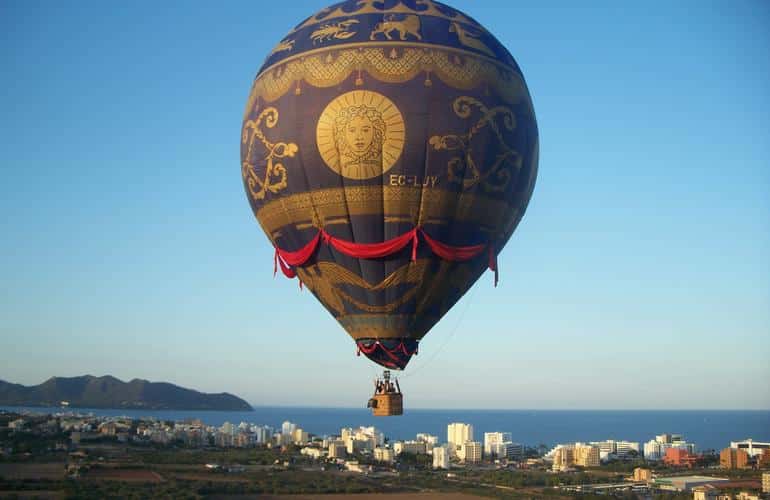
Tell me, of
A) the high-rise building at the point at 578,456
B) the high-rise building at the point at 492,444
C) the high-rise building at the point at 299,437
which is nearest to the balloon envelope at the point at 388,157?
the high-rise building at the point at 578,456

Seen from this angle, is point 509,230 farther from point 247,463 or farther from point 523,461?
point 523,461

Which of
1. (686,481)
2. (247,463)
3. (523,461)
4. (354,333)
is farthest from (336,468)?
(354,333)

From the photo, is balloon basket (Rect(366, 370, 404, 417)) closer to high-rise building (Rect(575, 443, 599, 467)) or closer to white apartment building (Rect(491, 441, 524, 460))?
high-rise building (Rect(575, 443, 599, 467))

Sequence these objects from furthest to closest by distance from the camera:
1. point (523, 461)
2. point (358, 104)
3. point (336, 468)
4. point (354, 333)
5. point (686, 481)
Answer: point (523, 461)
point (336, 468)
point (686, 481)
point (354, 333)
point (358, 104)

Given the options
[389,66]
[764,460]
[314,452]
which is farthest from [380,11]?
[314,452]

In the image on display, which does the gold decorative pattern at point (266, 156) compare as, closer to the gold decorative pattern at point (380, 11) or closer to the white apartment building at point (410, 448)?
the gold decorative pattern at point (380, 11)

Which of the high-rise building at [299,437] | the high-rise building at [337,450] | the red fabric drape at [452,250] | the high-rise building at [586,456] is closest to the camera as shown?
the red fabric drape at [452,250]

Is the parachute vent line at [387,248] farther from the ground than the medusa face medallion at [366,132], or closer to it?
closer to it
